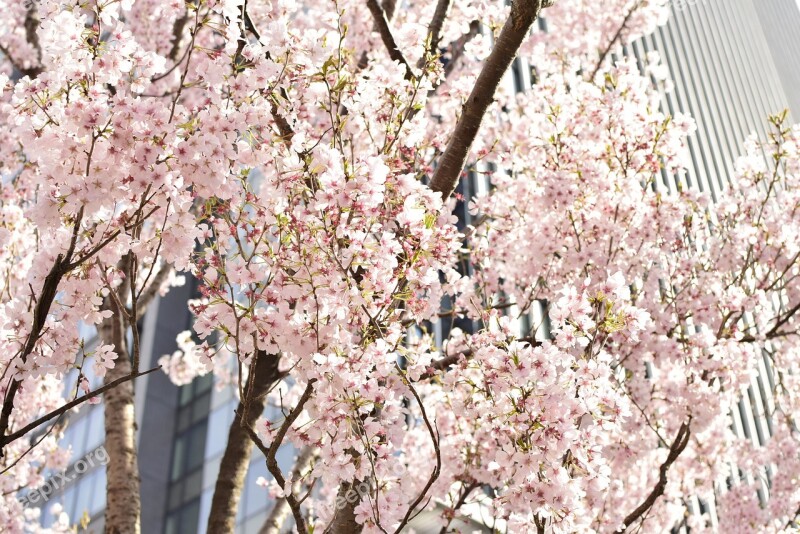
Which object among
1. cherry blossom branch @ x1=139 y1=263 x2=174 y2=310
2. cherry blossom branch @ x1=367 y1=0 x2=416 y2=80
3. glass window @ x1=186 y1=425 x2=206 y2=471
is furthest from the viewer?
glass window @ x1=186 y1=425 x2=206 y2=471

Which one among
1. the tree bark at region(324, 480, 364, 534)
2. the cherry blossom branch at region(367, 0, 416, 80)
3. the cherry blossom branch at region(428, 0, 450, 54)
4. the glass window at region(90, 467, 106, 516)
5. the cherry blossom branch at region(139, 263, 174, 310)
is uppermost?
the glass window at region(90, 467, 106, 516)

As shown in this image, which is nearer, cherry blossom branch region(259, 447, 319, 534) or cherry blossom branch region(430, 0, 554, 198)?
cherry blossom branch region(430, 0, 554, 198)

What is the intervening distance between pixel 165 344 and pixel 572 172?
23613mm

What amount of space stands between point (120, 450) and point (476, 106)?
332 centimetres

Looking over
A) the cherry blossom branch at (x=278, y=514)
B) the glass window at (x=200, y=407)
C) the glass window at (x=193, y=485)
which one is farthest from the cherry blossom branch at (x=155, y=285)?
the glass window at (x=200, y=407)

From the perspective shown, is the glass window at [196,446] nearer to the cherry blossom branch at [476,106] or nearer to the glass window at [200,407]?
the glass window at [200,407]

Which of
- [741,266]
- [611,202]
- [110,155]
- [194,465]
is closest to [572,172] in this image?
[611,202]

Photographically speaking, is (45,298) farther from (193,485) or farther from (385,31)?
(193,485)

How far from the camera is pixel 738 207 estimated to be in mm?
8352

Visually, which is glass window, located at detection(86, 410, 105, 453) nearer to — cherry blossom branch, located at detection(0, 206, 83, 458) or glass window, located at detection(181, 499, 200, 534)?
glass window, located at detection(181, 499, 200, 534)

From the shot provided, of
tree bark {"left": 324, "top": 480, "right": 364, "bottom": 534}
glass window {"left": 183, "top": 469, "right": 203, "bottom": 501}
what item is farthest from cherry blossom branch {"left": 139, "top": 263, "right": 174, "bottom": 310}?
glass window {"left": 183, "top": 469, "right": 203, "bottom": 501}

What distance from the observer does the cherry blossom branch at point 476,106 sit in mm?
4891

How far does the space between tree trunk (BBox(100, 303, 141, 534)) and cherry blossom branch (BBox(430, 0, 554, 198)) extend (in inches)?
94.2

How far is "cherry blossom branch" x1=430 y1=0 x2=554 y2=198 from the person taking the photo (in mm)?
4891
